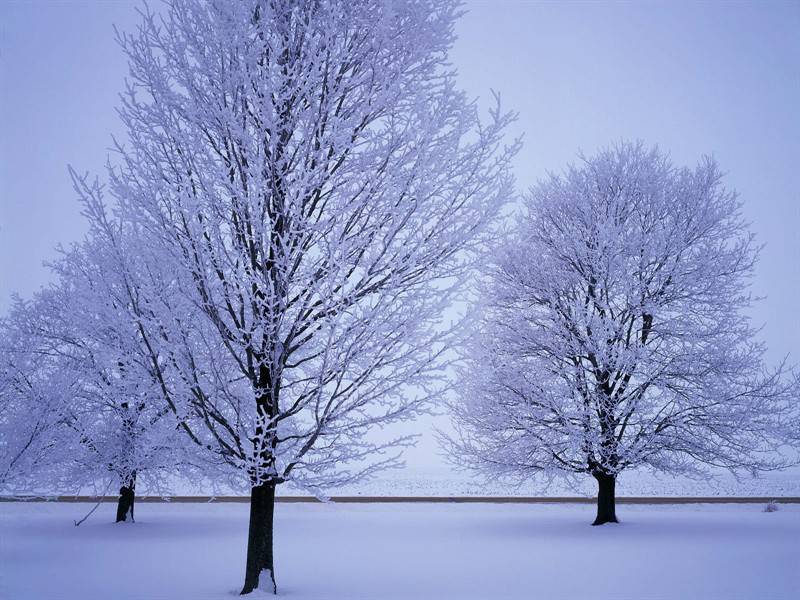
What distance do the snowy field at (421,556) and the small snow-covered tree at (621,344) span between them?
194cm

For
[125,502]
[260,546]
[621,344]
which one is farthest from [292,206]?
[125,502]

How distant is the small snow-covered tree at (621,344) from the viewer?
14430 mm

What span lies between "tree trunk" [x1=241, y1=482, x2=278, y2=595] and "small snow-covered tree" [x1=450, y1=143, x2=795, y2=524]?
7348 millimetres

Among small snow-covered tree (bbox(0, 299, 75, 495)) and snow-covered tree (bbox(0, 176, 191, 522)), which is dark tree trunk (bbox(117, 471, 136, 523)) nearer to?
snow-covered tree (bbox(0, 176, 191, 522))

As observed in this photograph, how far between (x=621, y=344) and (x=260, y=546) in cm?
1010

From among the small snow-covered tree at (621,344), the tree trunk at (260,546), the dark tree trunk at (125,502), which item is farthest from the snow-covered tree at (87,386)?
the small snow-covered tree at (621,344)

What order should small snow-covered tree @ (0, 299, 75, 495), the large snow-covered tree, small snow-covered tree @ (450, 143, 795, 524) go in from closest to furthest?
the large snow-covered tree, small snow-covered tree @ (0, 299, 75, 495), small snow-covered tree @ (450, 143, 795, 524)

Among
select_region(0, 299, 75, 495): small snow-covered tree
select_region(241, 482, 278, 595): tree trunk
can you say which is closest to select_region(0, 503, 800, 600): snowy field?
select_region(241, 482, 278, 595): tree trunk

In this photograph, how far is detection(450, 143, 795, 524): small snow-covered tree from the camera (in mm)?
14430

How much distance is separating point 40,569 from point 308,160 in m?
7.69

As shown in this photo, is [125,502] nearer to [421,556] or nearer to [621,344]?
[421,556]

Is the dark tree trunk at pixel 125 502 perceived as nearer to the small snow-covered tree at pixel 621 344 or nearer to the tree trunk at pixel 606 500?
the small snow-covered tree at pixel 621 344

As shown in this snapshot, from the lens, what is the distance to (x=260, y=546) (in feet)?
24.6

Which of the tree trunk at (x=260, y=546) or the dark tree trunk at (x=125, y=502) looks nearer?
the tree trunk at (x=260, y=546)
